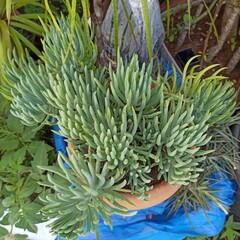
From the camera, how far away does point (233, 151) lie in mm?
1144

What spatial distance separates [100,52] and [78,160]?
472 mm

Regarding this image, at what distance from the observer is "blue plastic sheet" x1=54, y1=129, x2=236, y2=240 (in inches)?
47.6

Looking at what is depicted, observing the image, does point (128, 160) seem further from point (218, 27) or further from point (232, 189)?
point (218, 27)

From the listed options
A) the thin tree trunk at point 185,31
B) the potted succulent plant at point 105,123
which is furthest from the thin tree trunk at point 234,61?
the potted succulent plant at point 105,123

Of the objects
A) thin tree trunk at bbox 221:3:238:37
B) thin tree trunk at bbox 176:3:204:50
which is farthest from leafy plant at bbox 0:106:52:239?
thin tree trunk at bbox 221:3:238:37

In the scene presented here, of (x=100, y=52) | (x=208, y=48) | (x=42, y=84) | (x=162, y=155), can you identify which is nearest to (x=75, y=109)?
(x=42, y=84)

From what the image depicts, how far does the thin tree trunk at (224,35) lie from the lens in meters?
1.10

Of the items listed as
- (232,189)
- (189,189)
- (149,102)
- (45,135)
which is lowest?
(232,189)

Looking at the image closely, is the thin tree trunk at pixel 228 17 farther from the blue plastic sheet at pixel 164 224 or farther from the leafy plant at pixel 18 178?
the leafy plant at pixel 18 178

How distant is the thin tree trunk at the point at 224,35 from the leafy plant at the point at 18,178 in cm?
56

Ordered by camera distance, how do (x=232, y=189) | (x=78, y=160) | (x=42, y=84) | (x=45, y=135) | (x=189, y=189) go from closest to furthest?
(x=78, y=160)
(x=42, y=84)
(x=189, y=189)
(x=232, y=189)
(x=45, y=135)

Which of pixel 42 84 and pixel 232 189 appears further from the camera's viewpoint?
pixel 232 189

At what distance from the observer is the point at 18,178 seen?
117 centimetres

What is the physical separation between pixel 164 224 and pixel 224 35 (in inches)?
22.3
